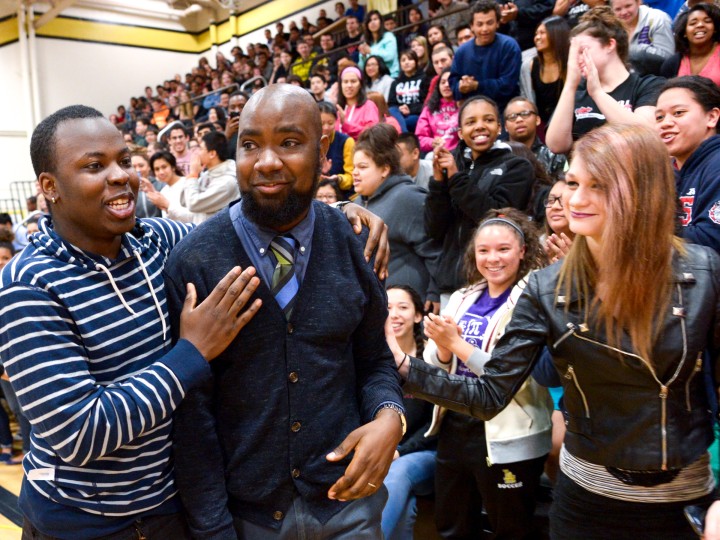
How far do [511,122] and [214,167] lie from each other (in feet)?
7.31

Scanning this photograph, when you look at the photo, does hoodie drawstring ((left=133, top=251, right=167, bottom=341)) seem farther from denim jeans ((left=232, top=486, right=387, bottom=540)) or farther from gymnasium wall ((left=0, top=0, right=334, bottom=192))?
gymnasium wall ((left=0, top=0, right=334, bottom=192))

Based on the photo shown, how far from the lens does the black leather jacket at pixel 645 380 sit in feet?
4.93

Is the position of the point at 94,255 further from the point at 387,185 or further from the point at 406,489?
the point at 387,185

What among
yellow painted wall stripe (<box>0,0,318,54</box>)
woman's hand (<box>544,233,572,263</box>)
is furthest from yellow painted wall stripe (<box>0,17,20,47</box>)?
woman's hand (<box>544,233,572,263</box>)

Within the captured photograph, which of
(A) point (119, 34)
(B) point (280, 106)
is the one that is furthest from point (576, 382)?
(A) point (119, 34)

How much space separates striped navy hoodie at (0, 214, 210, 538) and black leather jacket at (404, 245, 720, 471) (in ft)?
3.13

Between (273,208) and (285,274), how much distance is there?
5.5 inches

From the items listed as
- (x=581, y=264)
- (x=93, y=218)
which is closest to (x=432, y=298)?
(x=581, y=264)

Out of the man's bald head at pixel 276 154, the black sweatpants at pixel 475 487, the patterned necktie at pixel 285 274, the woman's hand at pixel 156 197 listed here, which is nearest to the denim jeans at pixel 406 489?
the black sweatpants at pixel 475 487

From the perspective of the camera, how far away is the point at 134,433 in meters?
1.14

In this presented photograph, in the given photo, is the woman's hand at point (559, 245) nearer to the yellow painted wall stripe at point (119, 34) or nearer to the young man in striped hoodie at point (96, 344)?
the young man in striped hoodie at point (96, 344)

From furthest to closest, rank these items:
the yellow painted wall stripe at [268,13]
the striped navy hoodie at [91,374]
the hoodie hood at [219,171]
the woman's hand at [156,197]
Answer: the yellow painted wall stripe at [268,13] < the hoodie hood at [219,171] < the woman's hand at [156,197] < the striped navy hoodie at [91,374]

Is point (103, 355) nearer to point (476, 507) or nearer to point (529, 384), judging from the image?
point (529, 384)

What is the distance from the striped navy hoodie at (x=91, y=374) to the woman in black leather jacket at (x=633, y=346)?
988 millimetres
